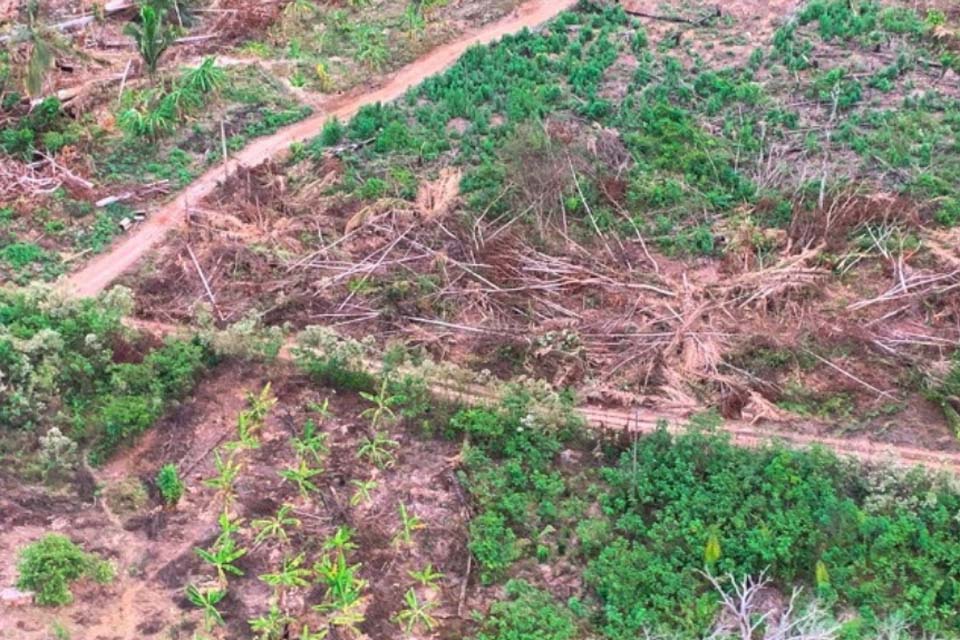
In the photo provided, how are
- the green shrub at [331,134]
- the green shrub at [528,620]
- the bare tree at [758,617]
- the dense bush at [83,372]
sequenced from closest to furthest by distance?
1. the bare tree at [758,617]
2. the green shrub at [528,620]
3. the dense bush at [83,372]
4. the green shrub at [331,134]

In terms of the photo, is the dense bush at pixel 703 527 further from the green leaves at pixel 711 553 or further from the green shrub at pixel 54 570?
the green shrub at pixel 54 570

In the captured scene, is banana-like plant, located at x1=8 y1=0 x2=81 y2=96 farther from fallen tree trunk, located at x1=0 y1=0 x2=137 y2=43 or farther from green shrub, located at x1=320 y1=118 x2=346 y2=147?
green shrub, located at x1=320 y1=118 x2=346 y2=147

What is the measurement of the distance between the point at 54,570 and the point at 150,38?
1174cm

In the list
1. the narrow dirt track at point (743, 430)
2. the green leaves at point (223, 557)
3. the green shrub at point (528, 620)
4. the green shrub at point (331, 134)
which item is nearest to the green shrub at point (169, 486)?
the green leaves at point (223, 557)

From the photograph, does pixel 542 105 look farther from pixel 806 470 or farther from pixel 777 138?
pixel 806 470

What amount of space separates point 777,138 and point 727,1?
19.3 ft

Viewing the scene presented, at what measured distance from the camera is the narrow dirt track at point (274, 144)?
53.4 ft

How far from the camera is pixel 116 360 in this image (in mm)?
14164

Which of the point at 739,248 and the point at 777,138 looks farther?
the point at 777,138

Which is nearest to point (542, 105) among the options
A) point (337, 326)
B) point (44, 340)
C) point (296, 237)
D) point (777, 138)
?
point (777, 138)

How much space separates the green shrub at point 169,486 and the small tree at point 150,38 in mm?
10214

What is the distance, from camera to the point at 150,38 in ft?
64.4

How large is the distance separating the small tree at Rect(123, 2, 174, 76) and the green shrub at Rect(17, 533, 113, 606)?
37.2 ft

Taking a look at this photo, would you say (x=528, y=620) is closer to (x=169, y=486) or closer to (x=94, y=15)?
(x=169, y=486)
